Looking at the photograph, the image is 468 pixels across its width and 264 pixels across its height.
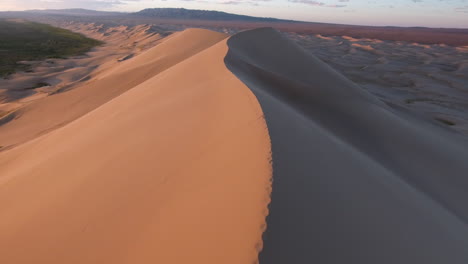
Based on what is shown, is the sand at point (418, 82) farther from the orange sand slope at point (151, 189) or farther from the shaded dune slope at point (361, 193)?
the orange sand slope at point (151, 189)

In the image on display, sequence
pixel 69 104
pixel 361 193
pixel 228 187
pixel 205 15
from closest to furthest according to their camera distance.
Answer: pixel 228 187, pixel 361 193, pixel 69 104, pixel 205 15

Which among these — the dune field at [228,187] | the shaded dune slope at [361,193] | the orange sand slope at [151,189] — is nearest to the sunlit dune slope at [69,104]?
the dune field at [228,187]

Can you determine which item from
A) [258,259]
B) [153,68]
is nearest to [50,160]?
[258,259]

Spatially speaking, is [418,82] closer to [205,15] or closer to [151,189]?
[151,189]

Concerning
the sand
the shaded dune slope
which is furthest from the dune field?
the sand

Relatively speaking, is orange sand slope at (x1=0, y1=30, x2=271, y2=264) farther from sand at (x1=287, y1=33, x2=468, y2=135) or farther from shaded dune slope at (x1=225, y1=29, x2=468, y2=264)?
sand at (x1=287, y1=33, x2=468, y2=135)

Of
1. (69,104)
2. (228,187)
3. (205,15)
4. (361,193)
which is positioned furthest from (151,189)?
(205,15)

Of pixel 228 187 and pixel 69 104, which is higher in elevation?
pixel 228 187
